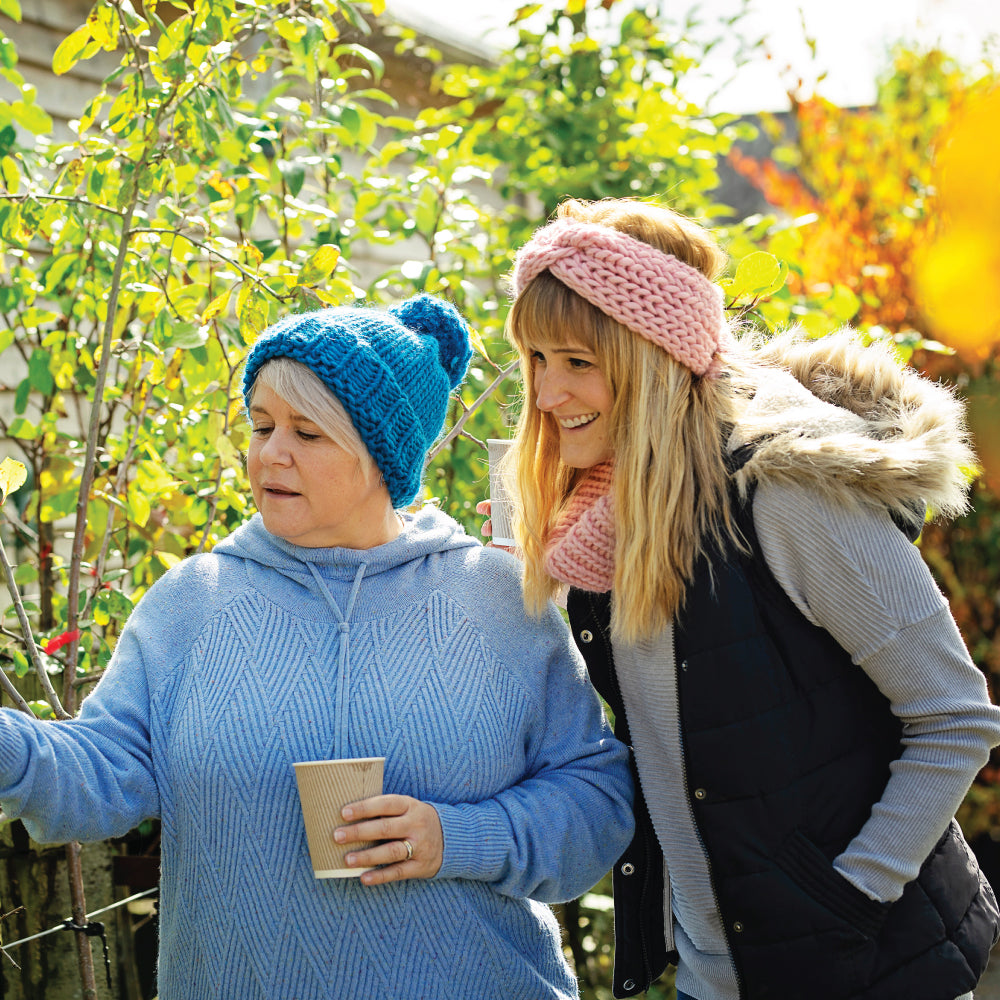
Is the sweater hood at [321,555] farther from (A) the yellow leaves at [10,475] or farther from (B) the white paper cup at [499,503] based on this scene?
(A) the yellow leaves at [10,475]

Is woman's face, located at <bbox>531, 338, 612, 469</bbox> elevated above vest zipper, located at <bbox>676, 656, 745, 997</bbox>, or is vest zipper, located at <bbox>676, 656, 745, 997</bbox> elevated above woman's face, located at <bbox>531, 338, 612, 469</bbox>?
woman's face, located at <bbox>531, 338, 612, 469</bbox>

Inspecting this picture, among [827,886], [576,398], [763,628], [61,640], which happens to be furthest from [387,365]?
[827,886]

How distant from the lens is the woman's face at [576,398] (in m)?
1.70

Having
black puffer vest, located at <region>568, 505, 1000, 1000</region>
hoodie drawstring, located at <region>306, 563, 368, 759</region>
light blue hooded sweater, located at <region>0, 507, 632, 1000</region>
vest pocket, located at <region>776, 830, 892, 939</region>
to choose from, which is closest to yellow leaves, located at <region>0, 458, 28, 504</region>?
light blue hooded sweater, located at <region>0, 507, 632, 1000</region>

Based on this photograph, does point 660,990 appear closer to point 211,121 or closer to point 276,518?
point 276,518

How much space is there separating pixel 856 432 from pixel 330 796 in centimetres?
96

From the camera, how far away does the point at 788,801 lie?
62.1 inches

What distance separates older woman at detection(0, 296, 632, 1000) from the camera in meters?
1.58

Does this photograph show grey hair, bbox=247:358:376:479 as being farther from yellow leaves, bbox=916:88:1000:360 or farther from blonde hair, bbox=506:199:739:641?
yellow leaves, bbox=916:88:1000:360

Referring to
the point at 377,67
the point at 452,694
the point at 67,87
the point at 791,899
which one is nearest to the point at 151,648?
the point at 452,694

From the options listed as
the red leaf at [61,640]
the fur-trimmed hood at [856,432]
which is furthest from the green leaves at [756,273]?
the red leaf at [61,640]

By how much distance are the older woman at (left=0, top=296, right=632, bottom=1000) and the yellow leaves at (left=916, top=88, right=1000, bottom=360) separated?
3.52 meters

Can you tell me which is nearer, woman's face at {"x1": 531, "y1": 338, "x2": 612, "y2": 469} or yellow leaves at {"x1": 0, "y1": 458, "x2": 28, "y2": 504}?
woman's face at {"x1": 531, "y1": 338, "x2": 612, "y2": 469}

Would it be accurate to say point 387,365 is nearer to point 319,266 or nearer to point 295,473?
point 295,473
